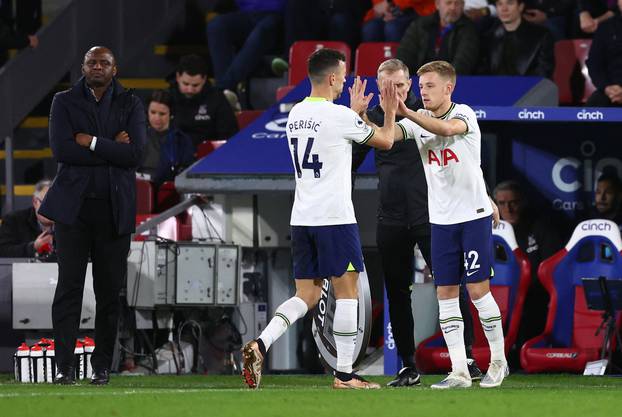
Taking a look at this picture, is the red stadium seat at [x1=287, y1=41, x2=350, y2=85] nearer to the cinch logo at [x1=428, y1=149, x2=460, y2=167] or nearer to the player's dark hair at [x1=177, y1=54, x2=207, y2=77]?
the player's dark hair at [x1=177, y1=54, x2=207, y2=77]

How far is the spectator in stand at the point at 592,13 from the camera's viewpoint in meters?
15.0

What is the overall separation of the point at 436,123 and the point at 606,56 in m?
5.26

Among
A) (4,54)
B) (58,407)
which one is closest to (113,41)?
(4,54)

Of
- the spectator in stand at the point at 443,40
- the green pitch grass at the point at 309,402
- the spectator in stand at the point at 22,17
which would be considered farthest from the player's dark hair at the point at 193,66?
the green pitch grass at the point at 309,402

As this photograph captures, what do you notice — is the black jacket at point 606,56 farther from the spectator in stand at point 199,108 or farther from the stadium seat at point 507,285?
the spectator in stand at point 199,108

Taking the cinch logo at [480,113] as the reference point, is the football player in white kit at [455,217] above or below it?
below

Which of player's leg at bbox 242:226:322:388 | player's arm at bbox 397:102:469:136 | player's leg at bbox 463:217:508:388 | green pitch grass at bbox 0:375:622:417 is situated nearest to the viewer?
green pitch grass at bbox 0:375:622:417

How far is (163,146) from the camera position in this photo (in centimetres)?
1434

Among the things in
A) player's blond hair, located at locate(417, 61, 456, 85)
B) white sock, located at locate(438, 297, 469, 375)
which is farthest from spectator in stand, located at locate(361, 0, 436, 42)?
white sock, located at locate(438, 297, 469, 375)

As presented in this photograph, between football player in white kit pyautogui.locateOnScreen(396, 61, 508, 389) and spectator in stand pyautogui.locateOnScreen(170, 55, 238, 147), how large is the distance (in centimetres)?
555

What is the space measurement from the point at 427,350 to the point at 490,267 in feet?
10.6

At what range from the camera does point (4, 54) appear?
17922mm

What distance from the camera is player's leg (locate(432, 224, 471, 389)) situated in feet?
31.0

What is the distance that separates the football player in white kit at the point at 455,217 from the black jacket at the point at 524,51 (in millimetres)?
4890
